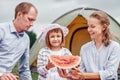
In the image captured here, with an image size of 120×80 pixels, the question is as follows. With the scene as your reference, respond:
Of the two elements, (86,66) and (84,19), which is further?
(84,19)

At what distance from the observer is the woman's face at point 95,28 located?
3.40 meters

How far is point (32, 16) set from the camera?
334 centimetres

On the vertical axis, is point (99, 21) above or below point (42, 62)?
above

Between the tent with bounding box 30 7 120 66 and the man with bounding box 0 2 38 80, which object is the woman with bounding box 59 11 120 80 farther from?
the tent with bounding box 30 7 120 66

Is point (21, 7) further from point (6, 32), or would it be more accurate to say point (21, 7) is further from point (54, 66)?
point (54, 66)

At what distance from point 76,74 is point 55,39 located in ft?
1.79

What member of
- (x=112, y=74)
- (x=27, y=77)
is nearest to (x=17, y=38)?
(x=27, y=77)

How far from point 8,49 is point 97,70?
0.82m

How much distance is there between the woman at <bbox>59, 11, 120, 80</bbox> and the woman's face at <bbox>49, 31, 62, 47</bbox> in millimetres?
325

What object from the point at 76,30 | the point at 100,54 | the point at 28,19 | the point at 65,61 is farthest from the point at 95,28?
the point at 76,30

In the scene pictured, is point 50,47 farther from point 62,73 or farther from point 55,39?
point 62,73

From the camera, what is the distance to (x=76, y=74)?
3289mm

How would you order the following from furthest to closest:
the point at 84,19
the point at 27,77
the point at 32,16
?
the point at 84,19, the point at 27,77, the point at 32,16

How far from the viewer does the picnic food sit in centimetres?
341
